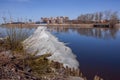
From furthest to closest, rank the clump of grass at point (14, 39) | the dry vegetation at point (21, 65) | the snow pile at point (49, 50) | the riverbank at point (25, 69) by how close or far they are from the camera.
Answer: the snow pile at point (49, 50) < the clump of grass at point (14, 39) < the dry vegetation at point (21, 65) < the riverbank at point (25, 69)

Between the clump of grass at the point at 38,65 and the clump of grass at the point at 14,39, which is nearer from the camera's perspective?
the clump of grass at the point at 38,65

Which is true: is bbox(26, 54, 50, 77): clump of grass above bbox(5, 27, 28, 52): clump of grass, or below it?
below

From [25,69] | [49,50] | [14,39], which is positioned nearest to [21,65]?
[25,69]

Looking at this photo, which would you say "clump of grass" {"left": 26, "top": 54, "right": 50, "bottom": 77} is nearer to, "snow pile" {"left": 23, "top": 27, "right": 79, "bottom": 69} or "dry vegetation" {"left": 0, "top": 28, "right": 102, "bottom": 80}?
"dry vegetation" {"left": 0, "top": 28, "right": 102, "bottom": 80}

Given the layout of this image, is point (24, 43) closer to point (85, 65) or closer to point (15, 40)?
point (15, 40)

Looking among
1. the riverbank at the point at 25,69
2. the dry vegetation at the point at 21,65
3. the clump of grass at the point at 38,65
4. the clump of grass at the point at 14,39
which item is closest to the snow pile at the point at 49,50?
the clump of grass at the point at 14,39

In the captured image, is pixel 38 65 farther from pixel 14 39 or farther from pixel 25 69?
pixel 14 39

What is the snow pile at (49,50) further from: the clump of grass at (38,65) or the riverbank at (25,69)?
the riverbank at (25,69)

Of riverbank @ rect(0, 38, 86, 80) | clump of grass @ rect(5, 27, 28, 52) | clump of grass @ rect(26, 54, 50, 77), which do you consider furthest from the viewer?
clump of grass @ rect(5, 27, 28, 52)

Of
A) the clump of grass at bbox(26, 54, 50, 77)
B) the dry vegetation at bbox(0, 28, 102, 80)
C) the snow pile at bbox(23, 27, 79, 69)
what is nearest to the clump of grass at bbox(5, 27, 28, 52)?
the dry vegetation at bbox(0, 28, 102, 80)

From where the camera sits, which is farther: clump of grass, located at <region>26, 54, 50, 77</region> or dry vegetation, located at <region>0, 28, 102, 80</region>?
clump of grass, located at <region>26, 54, 50, 77</region>

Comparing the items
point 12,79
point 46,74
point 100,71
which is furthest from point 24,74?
point 100,71

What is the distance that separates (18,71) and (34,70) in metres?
1.16

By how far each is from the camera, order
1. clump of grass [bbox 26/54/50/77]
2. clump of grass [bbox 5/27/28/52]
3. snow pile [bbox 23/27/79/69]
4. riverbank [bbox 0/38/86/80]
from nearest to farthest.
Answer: riverbank [bbox 0/38/86/80] < clump of grass [bbox 26/54/50/77] < clump of grass [bbox 5/27/28/52] < snow pile [bbox 23/27/79/69]
